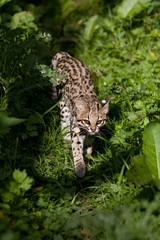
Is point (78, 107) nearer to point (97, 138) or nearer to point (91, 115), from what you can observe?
point (91, 115)

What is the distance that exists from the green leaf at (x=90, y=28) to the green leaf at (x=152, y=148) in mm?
3798

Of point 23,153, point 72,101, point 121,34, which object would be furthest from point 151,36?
point 23,153

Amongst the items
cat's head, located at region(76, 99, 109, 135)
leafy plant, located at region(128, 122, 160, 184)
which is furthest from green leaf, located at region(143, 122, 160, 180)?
cat's head, located at region(76, 99, 109, 135)

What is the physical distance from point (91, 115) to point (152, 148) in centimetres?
101

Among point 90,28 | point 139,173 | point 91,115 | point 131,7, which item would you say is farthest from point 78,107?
point 131,7

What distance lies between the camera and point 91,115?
6.45m

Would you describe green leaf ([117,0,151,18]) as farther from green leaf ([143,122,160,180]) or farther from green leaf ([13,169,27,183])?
green leaf ([13,169,27,183])

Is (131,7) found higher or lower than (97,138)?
higher

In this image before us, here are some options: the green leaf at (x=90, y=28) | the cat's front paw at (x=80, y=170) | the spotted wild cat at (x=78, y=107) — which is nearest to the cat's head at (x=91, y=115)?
the spotted wild cat at (x=78, y=107)

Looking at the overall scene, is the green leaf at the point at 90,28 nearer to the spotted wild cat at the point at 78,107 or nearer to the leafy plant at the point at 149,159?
the spotted wild cat at the point at 78,107

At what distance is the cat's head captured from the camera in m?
6.44

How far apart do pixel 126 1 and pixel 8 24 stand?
1.94 m

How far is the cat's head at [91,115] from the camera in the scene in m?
6.44

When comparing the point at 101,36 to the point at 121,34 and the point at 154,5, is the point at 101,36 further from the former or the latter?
the point at 154,5
